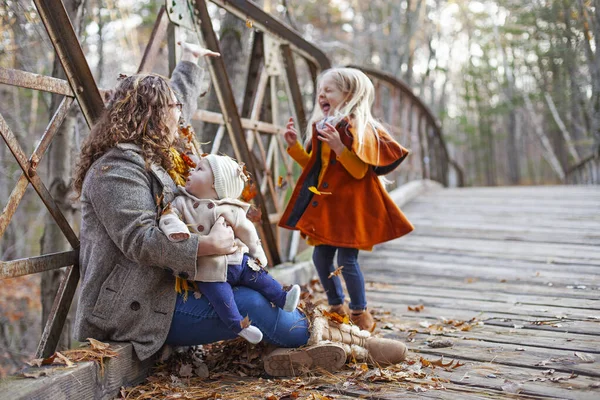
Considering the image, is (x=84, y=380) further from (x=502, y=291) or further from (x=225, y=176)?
(x=502, y=291)

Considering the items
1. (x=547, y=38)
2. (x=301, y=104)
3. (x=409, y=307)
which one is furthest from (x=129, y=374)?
(x=547, y=38)

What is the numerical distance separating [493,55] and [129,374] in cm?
2333

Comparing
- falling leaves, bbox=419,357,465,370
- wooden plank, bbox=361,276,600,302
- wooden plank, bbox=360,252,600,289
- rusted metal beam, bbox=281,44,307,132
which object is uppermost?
rusted metal beam, bbox=281,44,307,132

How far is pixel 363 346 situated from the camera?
2678 millimetres

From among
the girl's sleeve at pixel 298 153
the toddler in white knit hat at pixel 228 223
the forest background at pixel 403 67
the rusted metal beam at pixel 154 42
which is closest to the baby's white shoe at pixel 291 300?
the toddler in white knit hat at pixel 228 223

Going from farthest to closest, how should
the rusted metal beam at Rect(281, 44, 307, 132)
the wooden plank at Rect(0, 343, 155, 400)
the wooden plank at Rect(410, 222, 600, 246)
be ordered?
the wooden plank at Rect(410, 222, 600, 246), the rusted metal beam at Rect(281, 44, 307, 132), the wooden plank at Rect(0, 343, 155, 400)

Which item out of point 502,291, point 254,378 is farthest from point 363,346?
point 502,291

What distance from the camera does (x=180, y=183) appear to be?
2.57m

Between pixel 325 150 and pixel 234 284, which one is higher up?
pixel 325 150

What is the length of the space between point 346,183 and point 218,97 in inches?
42.2

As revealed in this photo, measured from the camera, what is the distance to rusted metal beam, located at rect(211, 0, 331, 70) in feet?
12.3

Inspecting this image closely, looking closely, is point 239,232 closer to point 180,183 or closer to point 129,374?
point 180,183

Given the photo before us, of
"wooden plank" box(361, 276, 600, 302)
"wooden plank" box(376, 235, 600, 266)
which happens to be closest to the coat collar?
"wooden plank" box(361, 276, 600, 302)

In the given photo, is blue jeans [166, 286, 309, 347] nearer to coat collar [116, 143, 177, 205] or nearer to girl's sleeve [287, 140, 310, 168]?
coat collar [116, 143, 177, 205]
